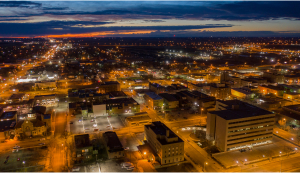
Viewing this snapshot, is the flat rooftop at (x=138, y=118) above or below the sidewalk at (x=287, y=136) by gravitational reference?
above

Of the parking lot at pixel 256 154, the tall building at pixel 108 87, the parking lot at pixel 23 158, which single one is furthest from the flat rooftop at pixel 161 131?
the tall building at pixel 108 87

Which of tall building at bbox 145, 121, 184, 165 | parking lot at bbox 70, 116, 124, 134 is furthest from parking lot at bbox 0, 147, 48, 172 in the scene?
tall building at bbox 145, 121, 184, 165

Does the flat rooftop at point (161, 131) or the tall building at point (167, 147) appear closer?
the tall building at point (167, 147)

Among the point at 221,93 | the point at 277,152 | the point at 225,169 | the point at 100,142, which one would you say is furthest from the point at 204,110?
the point at 100,142

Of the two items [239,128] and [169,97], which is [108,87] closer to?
[169,97]

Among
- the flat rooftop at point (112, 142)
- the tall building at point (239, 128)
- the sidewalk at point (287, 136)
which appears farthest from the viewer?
the sidewalk at point (287, 136)

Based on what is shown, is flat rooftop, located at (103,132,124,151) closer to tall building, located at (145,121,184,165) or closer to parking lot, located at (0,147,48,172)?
tall building, located at (145,121,184,165)

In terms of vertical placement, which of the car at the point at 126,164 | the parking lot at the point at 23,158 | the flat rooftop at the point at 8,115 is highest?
the flat rooftop at the point at 8,115

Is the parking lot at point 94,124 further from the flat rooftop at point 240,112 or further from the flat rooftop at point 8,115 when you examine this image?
the flat rooftop at point 240,112
